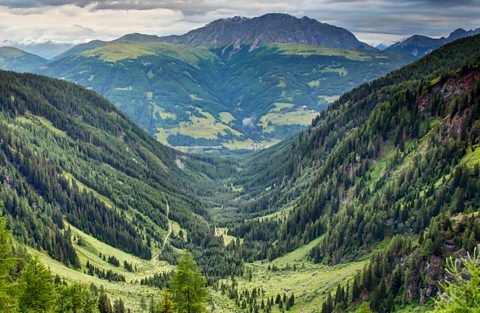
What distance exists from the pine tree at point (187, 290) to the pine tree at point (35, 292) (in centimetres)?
1684

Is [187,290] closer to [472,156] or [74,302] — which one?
[74,302]

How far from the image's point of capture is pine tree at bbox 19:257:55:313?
194 feet

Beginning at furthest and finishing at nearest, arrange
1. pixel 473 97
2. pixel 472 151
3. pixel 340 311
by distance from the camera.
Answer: pixel 473 97 → pixel 472 151 → pixel 340 311

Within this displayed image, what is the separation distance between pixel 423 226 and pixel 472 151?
36018 millimetres

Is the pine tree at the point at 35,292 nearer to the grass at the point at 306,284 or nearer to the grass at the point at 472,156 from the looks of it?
the grass at the point at 306,284

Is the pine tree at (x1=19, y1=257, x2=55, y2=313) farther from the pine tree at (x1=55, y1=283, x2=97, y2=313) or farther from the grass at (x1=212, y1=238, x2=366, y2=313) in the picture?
the grass at (x1=212, y1=238, x2=366, y2=313)

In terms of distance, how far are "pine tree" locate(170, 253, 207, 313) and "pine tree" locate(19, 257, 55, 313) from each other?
16842 mm

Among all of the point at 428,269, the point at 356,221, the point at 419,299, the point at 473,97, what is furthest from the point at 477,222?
the point at 473,97

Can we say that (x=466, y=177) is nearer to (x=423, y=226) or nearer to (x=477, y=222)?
(x=423, y=226)

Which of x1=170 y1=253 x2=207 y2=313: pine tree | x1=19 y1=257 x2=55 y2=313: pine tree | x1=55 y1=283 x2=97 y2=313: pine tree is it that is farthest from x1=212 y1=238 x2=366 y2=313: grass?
x1=19 y1=257 x2=55 y2=313: pine tree

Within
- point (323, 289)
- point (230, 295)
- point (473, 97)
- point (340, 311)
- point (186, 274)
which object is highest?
point (473, 97)

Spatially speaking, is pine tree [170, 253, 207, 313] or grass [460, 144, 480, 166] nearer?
pine tree [170, 253, 207, 313]

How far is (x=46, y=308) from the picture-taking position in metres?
60.2

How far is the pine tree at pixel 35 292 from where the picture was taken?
59094mm
